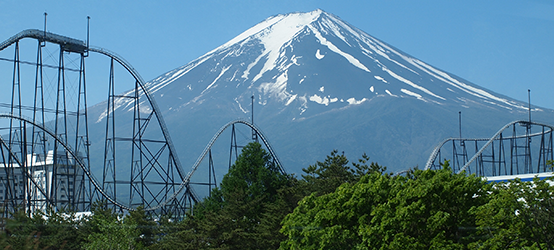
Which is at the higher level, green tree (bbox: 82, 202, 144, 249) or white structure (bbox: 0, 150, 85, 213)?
white structure (bbox: 0, 150, 85, 213)

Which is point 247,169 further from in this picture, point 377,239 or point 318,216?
point 377,239

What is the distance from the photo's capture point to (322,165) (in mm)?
27812

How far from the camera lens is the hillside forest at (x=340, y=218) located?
1384cm

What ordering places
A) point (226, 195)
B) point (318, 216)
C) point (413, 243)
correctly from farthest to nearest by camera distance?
point (226, 195) < point (318, 216) < point (413, 243)

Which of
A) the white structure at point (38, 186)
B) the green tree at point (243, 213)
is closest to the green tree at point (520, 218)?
the white structure at point (38, 186)

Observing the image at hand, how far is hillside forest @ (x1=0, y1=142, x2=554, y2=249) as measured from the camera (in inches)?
545

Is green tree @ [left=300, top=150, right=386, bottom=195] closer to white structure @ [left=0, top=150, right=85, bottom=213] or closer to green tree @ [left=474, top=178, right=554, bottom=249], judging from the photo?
green tree @ [left=474, top=178, right=554, bottom=249]

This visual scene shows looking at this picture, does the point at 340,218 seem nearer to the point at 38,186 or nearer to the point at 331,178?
the point at 331,178

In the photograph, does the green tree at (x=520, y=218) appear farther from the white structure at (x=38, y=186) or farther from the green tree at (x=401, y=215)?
the white structure at (x=38, y=186)

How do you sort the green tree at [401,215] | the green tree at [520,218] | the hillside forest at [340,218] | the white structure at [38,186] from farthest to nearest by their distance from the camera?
the white structure at [38,186] < the green tree at [401,215] < the hillside forest at [340,218] < the green tree at [520,218]

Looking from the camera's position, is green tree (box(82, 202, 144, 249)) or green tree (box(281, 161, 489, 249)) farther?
green tree (box(82, 202, 144, 249))

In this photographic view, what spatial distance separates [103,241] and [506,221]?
58.7 feet

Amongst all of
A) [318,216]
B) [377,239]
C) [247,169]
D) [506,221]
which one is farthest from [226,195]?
[506,221]

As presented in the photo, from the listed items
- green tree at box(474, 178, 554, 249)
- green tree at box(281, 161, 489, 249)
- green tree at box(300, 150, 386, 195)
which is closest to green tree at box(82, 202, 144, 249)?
green tree at box(300, 150, 386, 195)
